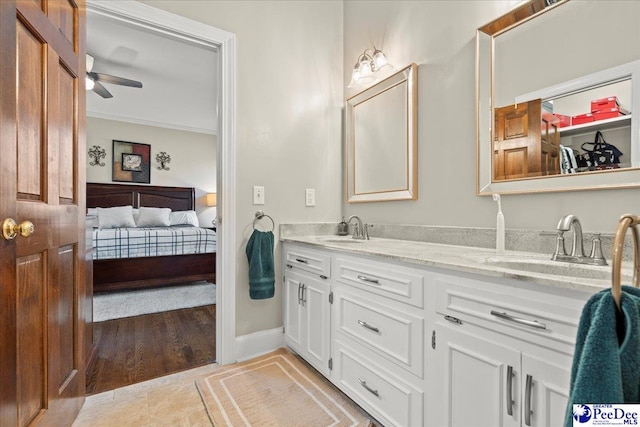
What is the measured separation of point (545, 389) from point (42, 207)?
1745 millimetres

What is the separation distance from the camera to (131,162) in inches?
215

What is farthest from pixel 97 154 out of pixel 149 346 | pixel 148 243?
pixel 149 346

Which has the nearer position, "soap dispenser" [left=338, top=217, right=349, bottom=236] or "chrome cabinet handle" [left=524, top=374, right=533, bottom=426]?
"chrome cabinet handle" [left=524, top=374, right=533, bottom=426]

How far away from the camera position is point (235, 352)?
2076mm

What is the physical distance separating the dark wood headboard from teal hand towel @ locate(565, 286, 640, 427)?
615 centimetres

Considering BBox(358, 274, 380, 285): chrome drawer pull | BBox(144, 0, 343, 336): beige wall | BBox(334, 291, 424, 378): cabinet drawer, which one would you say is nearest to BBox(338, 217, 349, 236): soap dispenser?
BBox(144, 0, 343, 336): beige wall

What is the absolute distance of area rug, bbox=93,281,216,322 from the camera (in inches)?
120

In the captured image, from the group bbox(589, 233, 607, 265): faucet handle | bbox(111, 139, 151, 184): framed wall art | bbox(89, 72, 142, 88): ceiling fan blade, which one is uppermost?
bbox(89, 72, 142, 88): ceiling fan blade

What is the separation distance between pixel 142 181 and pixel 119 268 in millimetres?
2357

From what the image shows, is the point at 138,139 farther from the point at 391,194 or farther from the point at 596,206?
the point at 596,206

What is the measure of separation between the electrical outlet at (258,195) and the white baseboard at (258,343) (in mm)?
910

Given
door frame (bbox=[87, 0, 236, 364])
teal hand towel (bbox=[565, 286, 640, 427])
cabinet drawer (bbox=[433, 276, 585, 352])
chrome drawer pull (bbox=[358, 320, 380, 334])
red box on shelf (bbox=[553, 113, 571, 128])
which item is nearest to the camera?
teal hand towel (bbox=[565, 286, 640, 427])

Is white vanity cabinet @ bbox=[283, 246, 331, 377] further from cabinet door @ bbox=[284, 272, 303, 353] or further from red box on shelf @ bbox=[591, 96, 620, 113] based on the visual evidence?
red box on shelf @ bbox=[591, 96, 620, 113]

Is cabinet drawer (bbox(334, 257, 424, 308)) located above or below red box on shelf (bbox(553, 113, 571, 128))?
below
